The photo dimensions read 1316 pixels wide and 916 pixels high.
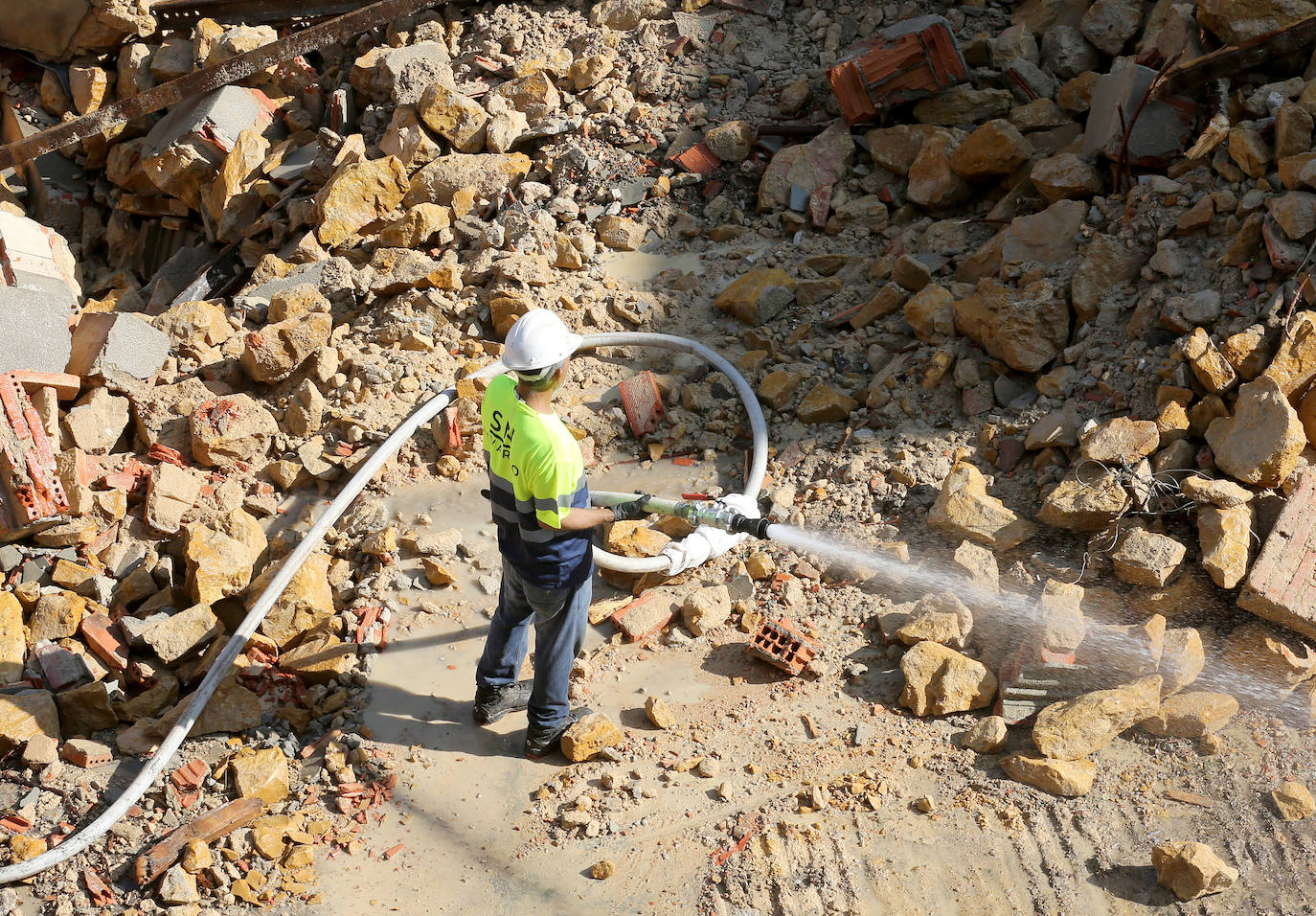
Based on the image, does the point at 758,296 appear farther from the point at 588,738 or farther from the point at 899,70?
the point at 588,738

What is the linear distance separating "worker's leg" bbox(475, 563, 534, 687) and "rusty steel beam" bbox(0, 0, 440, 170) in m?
6.55

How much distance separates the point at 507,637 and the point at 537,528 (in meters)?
0.79

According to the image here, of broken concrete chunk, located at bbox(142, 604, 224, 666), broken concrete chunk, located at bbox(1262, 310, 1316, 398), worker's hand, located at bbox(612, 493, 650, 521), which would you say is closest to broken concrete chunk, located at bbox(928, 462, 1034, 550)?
broken concrete chunk, located at bbox(1262, 310, 1316, 398)

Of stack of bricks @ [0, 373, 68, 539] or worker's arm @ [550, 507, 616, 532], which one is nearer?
worker's arm @ [550, 507, 616, 532]

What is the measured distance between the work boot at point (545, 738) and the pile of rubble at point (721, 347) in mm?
179

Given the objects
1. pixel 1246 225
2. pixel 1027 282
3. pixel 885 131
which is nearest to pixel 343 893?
pixel 1027 282

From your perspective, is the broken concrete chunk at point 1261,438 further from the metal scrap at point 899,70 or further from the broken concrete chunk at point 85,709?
the broken concrete chunk at point 85,709

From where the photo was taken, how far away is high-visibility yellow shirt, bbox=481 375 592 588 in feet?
13.4

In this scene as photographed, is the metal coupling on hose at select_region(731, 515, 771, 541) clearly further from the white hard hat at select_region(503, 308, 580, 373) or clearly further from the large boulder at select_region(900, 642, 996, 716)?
the white hard hat at select_region(503, 308, 580, 373)

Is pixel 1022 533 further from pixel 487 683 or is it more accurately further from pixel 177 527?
pixel 177 527

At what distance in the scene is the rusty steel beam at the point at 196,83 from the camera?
916 cm

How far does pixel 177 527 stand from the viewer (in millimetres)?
5941

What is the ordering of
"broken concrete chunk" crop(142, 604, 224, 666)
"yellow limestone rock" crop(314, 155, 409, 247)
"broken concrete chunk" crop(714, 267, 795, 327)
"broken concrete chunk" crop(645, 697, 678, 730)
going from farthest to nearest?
"yellow limestone rock" crop(314, 155, 409, 247) < "broken concrete chunk" crop(714, 267, 795, 327) < "broken concrete chunk" crop(142, 604, 224, 666) < "broken concrete chunk" crop(645, 697, 678, 730)

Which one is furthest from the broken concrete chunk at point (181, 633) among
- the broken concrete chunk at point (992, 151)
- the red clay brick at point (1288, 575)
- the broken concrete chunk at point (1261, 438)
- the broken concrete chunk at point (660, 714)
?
the broken concrete chunk at point (992, 151)
